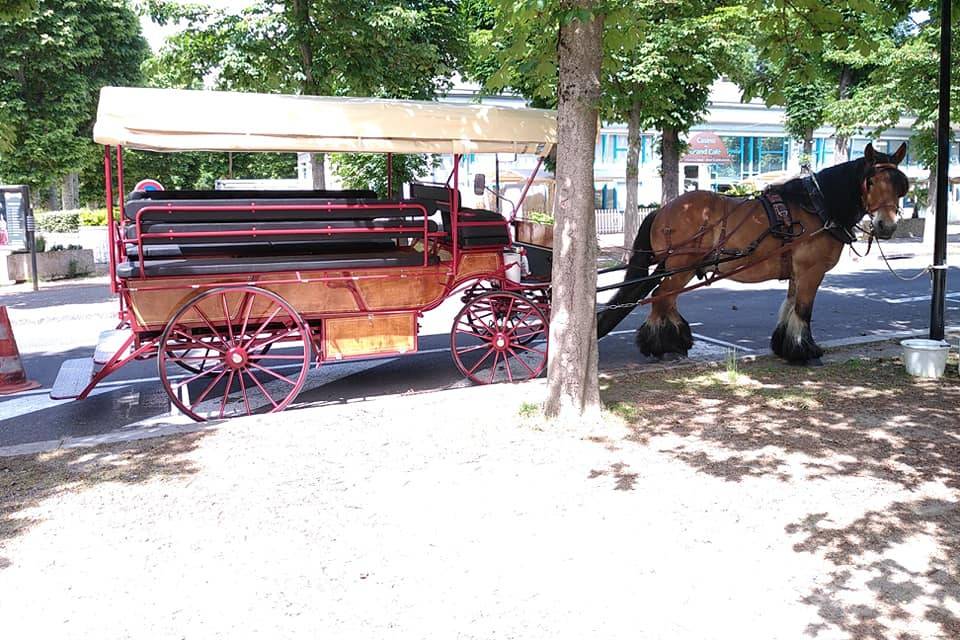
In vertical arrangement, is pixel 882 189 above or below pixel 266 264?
above

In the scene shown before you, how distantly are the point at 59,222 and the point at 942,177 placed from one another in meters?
23.7

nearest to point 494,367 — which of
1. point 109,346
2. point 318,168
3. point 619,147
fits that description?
point 109,346

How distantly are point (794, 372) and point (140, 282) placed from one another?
6217 millimetres

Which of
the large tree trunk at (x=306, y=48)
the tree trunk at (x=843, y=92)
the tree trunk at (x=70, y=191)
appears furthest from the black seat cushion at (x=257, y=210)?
the tree trunk at (x=70, y=191)

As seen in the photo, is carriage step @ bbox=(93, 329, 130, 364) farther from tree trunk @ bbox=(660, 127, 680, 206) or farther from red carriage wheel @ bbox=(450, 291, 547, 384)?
tree trunk @ bbox=(660, 127, 680, 206)

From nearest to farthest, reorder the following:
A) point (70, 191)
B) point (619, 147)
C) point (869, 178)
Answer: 1. point (869, 178)
2. point (70, 191)
3. point (619, 147)

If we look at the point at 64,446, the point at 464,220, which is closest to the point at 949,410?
the point at 464,220

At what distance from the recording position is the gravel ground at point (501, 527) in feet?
12.0

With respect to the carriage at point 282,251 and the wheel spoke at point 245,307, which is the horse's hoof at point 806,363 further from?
the wheel spoke at point 245,307

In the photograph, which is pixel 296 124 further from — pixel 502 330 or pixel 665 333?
pixel 665 333

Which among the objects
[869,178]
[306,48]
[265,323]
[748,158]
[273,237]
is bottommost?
[265,323]

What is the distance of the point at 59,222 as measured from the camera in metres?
24.2

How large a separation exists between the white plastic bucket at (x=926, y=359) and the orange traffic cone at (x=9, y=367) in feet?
28.9

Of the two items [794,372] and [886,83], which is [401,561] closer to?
[794,372]
